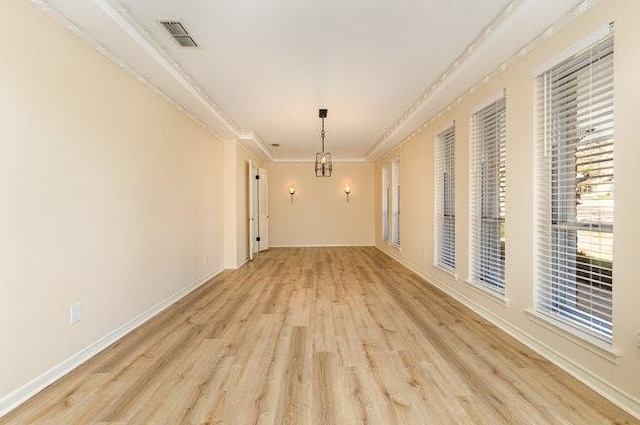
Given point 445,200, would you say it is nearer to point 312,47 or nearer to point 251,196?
point 312,47

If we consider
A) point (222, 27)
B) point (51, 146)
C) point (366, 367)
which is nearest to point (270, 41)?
point (222, 27)

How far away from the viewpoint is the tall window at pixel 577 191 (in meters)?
2.21

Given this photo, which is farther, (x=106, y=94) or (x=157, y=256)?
(x=157, y=256)

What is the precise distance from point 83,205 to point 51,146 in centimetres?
52

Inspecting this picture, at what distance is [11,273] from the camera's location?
2037 millimetres

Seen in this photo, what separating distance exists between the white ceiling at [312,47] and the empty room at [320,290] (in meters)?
0.02

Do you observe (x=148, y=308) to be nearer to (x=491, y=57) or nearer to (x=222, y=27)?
(x=222, y=27)

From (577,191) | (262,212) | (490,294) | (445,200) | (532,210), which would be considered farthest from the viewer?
(262,212)

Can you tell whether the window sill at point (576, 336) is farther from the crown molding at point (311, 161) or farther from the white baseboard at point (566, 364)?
the crown molding at point (311, 161)

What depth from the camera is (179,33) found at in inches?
112

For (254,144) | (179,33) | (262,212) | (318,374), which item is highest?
(179,33)

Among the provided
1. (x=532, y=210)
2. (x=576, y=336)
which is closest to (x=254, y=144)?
(x=532, y=210)

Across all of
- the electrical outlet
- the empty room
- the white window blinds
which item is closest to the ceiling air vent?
the empty room

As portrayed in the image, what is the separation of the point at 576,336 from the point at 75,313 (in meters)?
3.67
